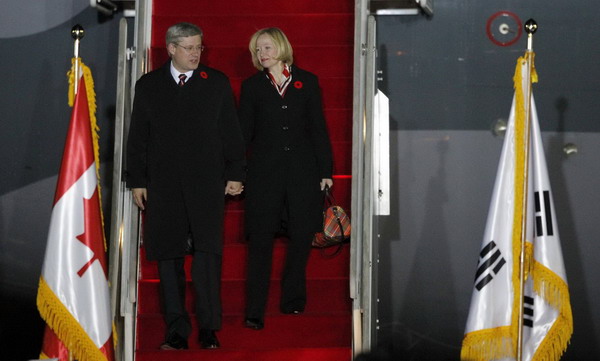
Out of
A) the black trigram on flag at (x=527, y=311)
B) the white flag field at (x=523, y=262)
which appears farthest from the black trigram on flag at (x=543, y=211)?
the black trigram on flag at (x=527, y=311)

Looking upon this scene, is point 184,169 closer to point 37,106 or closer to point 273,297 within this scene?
point 273,297

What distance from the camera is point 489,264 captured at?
601 centimetres

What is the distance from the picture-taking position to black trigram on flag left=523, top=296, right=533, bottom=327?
601cm

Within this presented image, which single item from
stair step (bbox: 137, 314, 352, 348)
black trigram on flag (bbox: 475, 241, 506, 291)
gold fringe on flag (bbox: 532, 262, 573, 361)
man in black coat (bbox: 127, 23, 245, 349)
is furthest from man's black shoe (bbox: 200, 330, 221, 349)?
gold fringe on flag (bbox: 532, 262, 573, 361)

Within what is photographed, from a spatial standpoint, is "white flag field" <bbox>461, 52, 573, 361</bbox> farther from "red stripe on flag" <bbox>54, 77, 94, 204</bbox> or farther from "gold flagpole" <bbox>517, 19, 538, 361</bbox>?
"red stripe on flag" <bbox>54, 77, 94, 204</bbox>

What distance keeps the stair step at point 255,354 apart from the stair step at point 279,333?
9cm

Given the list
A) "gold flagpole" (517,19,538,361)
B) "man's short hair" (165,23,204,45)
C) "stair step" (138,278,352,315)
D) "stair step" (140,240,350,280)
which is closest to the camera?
"man's short hair" (165,23,204,45)

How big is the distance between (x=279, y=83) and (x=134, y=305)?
1.44 metres

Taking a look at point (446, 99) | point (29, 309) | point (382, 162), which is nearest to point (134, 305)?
point (29, 309)

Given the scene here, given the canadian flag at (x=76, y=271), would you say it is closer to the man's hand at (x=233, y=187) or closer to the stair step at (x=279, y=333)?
the stair step at (x=279, y=333)

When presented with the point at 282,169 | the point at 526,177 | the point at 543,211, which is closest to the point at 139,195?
the point at 282,169

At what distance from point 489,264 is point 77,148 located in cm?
228

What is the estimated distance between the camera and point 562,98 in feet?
23.4

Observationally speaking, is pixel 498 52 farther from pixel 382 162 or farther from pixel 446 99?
pixel 382 162
